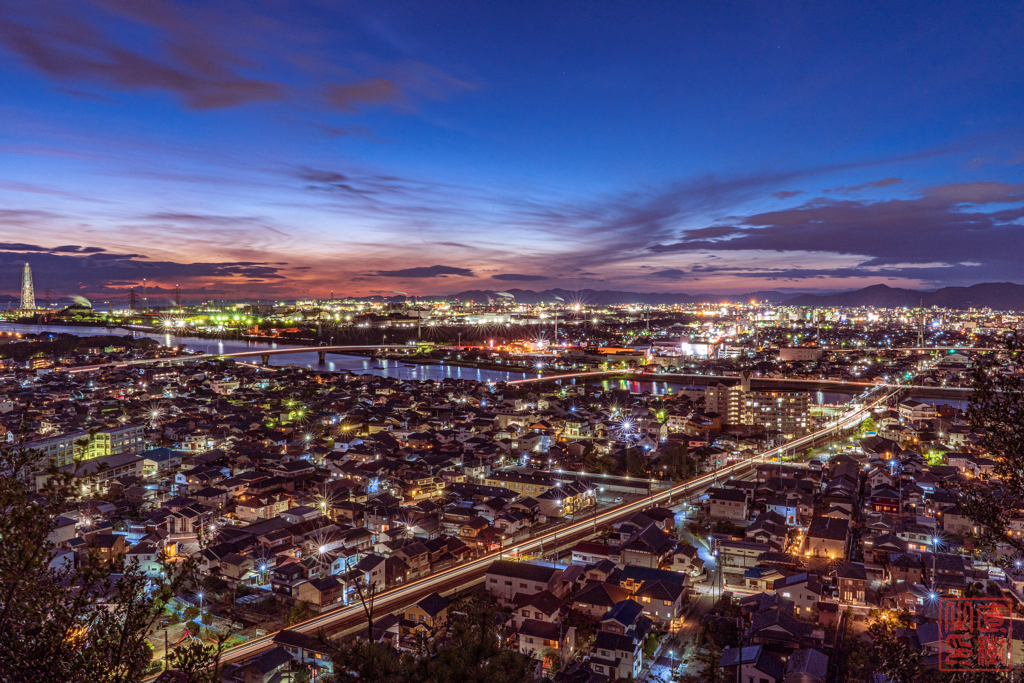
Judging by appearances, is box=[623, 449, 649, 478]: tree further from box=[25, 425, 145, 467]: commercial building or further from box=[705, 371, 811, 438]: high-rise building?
box=[25, 425, 145, 467]: commercial building

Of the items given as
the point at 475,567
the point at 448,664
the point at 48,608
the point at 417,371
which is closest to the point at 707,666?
the point at 475,567

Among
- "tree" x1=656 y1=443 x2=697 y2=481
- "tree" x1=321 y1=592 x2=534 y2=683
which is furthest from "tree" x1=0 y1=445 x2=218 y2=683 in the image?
"tree" x1=656 y1=443 x2=697 y2=481

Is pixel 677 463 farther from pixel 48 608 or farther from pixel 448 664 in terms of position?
pixel 48 608

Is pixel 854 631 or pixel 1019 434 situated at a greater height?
pixel 1019 434

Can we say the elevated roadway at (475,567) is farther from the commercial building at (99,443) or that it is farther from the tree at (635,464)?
the commercial building at (99,443)

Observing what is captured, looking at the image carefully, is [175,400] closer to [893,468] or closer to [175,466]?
[175,466]

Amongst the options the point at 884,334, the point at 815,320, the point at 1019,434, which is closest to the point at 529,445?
the point at 1019,434
